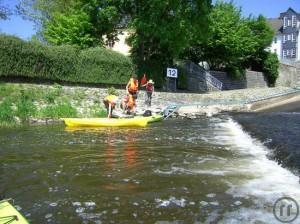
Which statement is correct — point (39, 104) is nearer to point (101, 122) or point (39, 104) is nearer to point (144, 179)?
point (101, 122)

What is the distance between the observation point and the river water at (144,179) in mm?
6734

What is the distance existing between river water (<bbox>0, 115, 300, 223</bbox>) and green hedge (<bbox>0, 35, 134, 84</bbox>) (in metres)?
9.93

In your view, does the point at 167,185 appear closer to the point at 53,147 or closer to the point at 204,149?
the point at 204,149

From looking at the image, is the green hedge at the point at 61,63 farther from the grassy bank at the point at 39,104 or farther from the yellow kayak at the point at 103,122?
the yellow kayak at the point at 103,122

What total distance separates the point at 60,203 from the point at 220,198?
8.11 feet

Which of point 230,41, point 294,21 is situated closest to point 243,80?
point 230,41

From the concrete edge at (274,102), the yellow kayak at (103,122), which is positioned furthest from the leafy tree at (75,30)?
the yellow kayak at (103,122)

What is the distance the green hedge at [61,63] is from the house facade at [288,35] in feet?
205

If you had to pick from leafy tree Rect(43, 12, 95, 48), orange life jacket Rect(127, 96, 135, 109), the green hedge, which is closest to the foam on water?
orange life jacket Rect(127, 96, 135, 109)

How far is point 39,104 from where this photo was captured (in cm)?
2116

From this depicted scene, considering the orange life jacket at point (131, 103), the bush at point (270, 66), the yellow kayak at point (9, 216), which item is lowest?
the yellow kayak at point (9, 216)

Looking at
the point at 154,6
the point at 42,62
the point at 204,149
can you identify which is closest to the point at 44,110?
the point at 42,62

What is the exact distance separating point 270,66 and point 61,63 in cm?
3022

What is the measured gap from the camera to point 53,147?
42.7 feet
